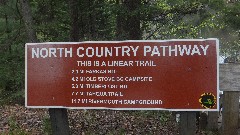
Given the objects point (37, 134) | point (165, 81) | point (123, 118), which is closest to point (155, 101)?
point (165, 81)

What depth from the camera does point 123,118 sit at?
912cm

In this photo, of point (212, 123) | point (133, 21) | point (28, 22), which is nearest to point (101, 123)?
point (212, 123)

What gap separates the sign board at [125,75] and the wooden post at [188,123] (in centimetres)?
23

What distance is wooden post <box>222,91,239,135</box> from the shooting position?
25.2 ft

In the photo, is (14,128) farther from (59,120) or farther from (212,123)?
(212,123)

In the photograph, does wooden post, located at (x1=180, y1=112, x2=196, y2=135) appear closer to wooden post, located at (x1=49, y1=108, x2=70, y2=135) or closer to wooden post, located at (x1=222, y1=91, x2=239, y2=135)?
wooden post, located at (x1=49, y1=108, x2=70, y2=135)

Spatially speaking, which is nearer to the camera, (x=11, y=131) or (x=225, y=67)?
(x=225, y=67)

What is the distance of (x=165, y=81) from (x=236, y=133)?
10.0 feet

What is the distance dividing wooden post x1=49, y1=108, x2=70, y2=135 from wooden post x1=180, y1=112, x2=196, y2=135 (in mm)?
1860

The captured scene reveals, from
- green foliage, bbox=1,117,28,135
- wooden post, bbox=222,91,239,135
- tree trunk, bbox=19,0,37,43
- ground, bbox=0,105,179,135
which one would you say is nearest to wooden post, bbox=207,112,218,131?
ground, bbox=0,105,179,135

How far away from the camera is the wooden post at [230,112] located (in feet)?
25.2

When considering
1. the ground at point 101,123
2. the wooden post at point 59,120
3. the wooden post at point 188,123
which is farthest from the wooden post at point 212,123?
the wooden post at point 59,120

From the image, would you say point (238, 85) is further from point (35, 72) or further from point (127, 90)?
point (35, 72)

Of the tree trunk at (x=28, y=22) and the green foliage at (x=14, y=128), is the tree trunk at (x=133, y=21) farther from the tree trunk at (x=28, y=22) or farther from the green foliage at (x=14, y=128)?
the green foliage at (x=14, y=128)
